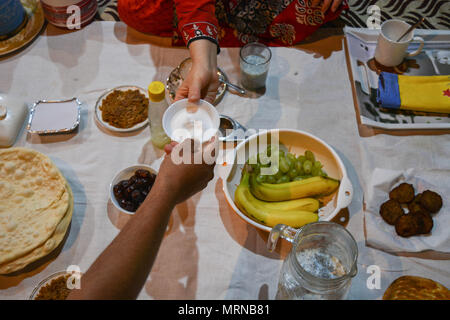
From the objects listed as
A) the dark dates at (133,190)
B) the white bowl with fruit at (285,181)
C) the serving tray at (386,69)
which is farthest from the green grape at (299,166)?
the dark dates at (133,190)

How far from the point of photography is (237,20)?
5.18 feet

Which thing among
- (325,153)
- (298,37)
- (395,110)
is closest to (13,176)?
(325,153)

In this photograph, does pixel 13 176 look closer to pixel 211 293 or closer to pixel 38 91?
pixel 38 91

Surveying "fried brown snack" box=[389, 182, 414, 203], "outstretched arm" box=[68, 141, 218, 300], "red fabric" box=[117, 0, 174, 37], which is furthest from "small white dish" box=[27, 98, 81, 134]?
"fried brown snack" box=[389, 182, 414, 203]

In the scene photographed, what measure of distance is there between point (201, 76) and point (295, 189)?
47cm

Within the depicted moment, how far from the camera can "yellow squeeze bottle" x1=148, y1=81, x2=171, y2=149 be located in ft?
3.55

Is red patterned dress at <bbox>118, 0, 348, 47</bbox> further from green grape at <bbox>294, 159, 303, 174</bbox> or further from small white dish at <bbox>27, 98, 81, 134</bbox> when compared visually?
green grape at <bbox>294, 159, 303, 174</bbox>

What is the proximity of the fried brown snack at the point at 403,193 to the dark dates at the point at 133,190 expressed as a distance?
0.77 meters

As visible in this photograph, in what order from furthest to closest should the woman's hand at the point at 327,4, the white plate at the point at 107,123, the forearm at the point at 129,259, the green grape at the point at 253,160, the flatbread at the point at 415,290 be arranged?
1. the woman's hand at the point at 327,4
2. the white plate at the point at 107,123
3. the green grape at the point at 253,160
4. the flatbread at the point at 415,290
5. the forearm at the point at 129,259

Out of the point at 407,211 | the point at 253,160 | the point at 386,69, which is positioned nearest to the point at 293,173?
the point at 253,160

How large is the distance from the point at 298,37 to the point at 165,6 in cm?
55

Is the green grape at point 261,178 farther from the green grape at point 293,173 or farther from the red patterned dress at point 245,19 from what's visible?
the red patterned dress at point 245,19

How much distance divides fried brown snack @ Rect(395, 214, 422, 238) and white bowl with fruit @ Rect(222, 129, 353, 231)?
7.3 inches

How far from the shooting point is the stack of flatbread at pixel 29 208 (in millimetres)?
1045
